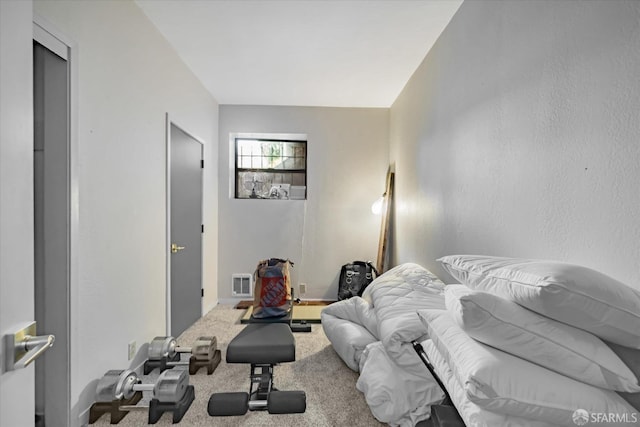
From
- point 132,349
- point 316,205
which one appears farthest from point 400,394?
point 316,205

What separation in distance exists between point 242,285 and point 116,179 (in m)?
2.69

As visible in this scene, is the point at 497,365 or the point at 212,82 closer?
the point at 497,365

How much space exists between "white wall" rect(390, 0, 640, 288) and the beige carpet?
1149 mm

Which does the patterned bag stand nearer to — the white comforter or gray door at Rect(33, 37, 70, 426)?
the white comforter

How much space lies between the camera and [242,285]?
4.55 meters

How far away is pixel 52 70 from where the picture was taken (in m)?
1.74

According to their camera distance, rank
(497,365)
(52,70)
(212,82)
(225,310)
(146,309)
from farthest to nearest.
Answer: (225,310) < (212,82) < (146,309) < (52,70) < (497,365)

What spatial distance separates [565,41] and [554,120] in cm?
30

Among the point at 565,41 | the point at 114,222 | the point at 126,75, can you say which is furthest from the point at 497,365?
the point at 126,75

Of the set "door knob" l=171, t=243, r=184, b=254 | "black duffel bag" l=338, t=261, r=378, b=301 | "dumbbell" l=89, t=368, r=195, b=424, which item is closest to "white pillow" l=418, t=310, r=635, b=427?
"dumbbell" l=89, t=368, r=195, b=424

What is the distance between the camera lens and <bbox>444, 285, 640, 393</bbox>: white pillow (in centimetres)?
96

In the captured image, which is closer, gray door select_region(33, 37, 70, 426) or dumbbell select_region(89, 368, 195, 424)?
gray door select_region(33, 37, 70, 426)

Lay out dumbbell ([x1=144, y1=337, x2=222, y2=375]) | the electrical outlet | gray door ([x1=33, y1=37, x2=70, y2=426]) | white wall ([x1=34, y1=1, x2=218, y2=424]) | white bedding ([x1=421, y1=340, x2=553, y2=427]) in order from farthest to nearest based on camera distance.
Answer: dumbbell ([x1=144, y1=337, x2=222, y2=375]), the electrical outlet, white wall ([x1=34, y1=1, x2=218, y2=424]), gray door ([x1=33, y1=37, x2=70, y2=426]), white bedding ([x1=421, y1=340, x2=553, y2=427])

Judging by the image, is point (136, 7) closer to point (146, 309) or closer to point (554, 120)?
point (146, 309)
